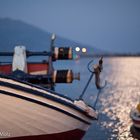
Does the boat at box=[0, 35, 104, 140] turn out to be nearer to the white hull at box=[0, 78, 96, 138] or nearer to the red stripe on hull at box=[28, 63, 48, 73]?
the white hull at box=[0, 78, 96, 138]

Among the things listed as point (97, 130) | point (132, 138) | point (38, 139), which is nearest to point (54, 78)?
point (38, 139)

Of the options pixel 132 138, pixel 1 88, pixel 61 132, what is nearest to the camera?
pixel 1 88

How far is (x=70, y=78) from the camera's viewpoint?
12.7 meters

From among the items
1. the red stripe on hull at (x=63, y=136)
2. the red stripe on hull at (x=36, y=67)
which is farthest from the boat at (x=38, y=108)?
the red stripe on hull at (x=36, y=67)

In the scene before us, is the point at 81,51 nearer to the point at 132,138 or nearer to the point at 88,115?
the point at 88,115

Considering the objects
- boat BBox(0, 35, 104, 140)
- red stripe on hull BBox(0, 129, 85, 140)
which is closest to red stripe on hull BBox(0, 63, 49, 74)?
boat BBox(0, 35, 104, 140)

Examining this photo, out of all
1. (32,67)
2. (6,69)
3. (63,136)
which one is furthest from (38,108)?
(6,69)

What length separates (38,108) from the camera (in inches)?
410

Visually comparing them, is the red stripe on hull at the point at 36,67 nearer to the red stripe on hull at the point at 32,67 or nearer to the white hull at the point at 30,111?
the red stripe on hull at the point at 32,67

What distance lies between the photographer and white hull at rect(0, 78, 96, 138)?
9992 millimetres

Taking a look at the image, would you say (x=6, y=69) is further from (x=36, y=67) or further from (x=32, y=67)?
(x=36, y=67)

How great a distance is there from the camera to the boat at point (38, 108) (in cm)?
1006

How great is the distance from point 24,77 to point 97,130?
79.4ft

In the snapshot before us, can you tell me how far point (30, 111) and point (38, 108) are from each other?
0.24m
